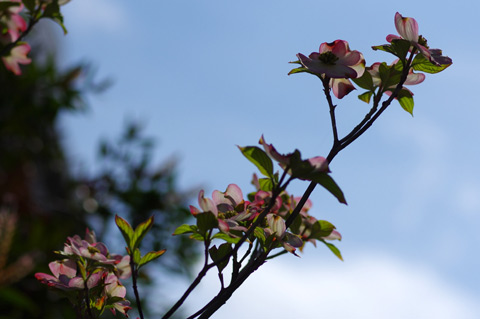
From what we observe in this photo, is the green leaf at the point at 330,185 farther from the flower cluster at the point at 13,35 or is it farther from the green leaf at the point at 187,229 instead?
the flower cluster at the point at 13,35

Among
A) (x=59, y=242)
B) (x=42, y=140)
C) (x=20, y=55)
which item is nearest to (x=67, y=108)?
(x=42, y=140)

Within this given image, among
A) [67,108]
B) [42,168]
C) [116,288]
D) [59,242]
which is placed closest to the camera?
[116,288]

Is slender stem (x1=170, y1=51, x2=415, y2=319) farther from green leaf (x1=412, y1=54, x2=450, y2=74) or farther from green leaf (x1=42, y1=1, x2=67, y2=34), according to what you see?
green leaf (x1=42, y1=1, x2=67, y2=34)

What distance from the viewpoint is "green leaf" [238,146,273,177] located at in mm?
497

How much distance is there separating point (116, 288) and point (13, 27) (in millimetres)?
488

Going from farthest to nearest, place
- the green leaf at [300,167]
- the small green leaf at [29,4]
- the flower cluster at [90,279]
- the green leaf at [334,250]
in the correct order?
the small green leaf at [29,4] < the green leaf at [334,250] < the flower cluster at [90,279] < the green leaf at [300,167]

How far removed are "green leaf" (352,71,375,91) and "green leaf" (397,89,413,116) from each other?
1.4 inches

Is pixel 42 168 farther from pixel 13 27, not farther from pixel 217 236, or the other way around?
pixel 217 236

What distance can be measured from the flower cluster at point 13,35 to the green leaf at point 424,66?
59cm

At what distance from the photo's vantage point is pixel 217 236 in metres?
0.57

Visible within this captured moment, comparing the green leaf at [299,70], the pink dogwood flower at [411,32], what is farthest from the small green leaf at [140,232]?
the pink dogwood flower at [411,32]

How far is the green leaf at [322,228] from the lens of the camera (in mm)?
664

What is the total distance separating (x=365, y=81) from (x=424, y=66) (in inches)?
2.7

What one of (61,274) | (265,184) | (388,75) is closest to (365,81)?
(388,75)
